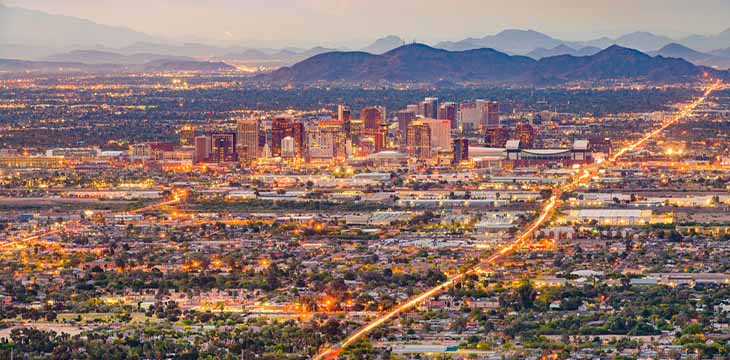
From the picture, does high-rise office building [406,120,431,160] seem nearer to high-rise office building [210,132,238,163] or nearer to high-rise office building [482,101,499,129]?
high-rise office building [210,132,238,163]

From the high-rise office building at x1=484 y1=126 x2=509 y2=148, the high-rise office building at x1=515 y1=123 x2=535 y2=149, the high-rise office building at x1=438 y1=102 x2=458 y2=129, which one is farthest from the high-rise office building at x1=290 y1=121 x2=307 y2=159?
the high-rise office building at x1=438 y1=102 x2=458 y2=129

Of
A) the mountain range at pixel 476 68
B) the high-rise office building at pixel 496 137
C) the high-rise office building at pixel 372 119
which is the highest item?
the high-rise office building at pixel 372 119

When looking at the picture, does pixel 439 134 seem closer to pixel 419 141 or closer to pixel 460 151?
pixel 419 141

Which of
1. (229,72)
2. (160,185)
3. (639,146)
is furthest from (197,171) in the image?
(229,72)

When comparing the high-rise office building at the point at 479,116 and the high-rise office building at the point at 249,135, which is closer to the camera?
the high-rise office building at the point at 249,135

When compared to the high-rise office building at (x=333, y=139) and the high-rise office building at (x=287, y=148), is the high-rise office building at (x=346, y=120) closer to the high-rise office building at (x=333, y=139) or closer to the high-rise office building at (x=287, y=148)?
the high-rise office building at (x=333, y=139)

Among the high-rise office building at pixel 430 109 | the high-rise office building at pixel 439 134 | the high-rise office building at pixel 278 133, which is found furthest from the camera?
the high-rise office building at pixel 430 109

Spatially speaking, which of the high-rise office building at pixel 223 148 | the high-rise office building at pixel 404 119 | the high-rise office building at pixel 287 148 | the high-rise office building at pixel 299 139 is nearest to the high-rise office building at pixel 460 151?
the high-rise office building at pixel 299 139
